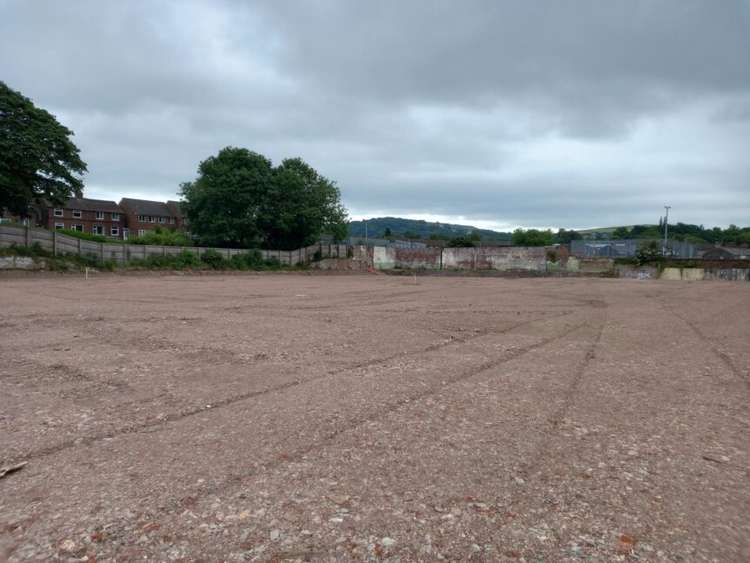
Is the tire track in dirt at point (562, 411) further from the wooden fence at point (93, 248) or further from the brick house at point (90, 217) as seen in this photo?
the brick house at point (90, 217)

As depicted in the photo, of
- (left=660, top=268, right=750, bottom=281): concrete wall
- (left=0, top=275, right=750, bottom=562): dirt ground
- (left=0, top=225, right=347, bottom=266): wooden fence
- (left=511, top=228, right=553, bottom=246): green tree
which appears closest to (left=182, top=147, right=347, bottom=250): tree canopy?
(left=0, top=225, right=347, bottom=266): wooden fence

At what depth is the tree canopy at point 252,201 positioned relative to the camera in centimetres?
4550

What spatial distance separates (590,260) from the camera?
170 feet

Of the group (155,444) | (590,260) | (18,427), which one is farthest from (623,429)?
(590,260)

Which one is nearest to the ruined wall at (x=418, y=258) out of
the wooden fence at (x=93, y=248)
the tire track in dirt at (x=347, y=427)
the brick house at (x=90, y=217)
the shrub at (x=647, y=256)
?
the wooden fence at (x=93, y=248)

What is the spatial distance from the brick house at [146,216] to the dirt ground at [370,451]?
3177 inches

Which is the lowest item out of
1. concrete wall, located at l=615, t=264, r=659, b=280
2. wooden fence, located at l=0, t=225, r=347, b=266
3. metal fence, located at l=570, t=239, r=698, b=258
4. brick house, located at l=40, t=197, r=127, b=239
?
concrete wall, located at l=615, t=264, r=659, b=280

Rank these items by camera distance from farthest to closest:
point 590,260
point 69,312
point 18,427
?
point 590,260 < point 69,312 < point 18,427

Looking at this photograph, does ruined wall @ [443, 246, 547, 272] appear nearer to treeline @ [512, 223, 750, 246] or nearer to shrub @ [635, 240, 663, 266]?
shrub @ [635, 240, 663, 266]

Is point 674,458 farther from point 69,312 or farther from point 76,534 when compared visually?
point 69,312

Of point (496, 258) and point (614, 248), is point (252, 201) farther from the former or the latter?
point (614, 248)

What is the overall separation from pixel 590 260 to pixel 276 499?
→ 54.1 metres

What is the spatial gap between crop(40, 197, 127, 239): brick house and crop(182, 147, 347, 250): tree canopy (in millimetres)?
36295

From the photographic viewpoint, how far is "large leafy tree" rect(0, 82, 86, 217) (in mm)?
28422
